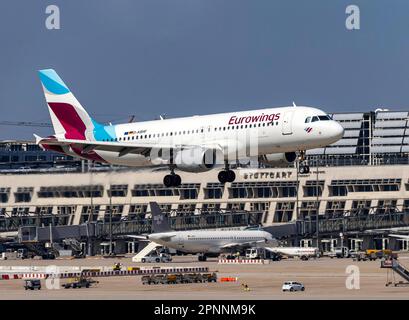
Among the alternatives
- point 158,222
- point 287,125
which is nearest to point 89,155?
point 287,125

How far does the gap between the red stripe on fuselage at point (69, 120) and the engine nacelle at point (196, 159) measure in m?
17.6

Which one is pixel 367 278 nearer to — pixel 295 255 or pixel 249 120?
pixel 249 120

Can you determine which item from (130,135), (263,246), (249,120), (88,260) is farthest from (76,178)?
(249,120)

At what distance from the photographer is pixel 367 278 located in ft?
439

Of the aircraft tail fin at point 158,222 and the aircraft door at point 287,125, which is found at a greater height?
the aircraft door at point 287,125

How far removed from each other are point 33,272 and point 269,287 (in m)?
33.6

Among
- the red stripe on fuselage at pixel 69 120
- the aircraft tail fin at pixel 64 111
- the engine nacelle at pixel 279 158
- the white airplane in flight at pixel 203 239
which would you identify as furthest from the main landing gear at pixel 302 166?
the white airplane in flight at pixel 203 239

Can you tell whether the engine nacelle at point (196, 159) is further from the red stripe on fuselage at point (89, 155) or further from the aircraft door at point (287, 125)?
the red stripe on fuselage at point (89, 155)

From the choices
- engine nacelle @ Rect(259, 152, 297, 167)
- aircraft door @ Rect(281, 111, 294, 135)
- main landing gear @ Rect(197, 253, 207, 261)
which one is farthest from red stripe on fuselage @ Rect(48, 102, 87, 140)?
main landing gear @ Rect(197, 253, 207, 261)

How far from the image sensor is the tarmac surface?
115 m

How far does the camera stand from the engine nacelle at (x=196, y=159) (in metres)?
120

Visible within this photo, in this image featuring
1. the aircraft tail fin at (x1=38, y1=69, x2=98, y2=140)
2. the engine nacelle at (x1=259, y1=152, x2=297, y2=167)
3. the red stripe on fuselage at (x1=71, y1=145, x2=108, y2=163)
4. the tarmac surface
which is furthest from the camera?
the aircraft tail fin at (x1=38, y1=69, x2=98, y2=140)

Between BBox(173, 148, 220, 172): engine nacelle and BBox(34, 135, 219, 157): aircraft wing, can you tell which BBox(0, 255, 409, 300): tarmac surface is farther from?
BBox(34, 135, 219, 157): aircraft wing

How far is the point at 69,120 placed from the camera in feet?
455
